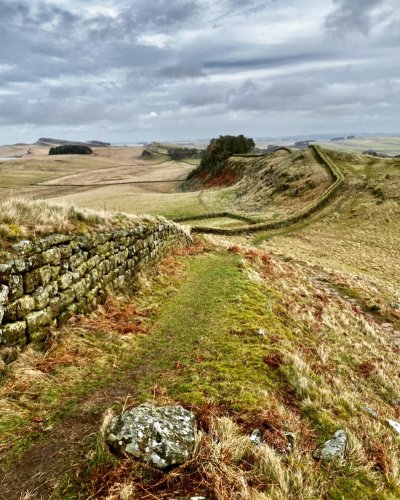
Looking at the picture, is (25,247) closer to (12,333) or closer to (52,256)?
(52,256)

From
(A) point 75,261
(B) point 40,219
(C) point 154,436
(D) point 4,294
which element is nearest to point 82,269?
(A) point 75,261

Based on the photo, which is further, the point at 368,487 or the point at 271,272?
the point at 271,272

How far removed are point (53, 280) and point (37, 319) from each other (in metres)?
1.10

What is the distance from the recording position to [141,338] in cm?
1041

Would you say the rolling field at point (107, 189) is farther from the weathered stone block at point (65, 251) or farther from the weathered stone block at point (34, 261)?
the weathered stone block at point (34, 261)

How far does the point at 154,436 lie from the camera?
5574 mm

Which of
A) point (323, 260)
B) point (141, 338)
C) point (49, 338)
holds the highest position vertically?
point (49, 338)

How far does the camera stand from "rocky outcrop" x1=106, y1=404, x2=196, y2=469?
5.34 m

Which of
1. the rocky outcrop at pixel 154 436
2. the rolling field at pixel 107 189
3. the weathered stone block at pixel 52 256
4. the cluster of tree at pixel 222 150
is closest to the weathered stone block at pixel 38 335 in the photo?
the weathered stone block at pixel 52 256

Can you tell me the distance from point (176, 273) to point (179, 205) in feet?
168

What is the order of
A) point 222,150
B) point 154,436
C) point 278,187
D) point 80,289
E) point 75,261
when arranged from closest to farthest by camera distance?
point 154,436
point 75,261
point 80,289
point 278,187
point 222,150

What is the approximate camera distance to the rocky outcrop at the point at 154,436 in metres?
5.34

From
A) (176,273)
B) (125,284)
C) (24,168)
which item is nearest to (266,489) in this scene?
(125,284)

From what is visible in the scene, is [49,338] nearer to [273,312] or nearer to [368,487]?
[368,487]
